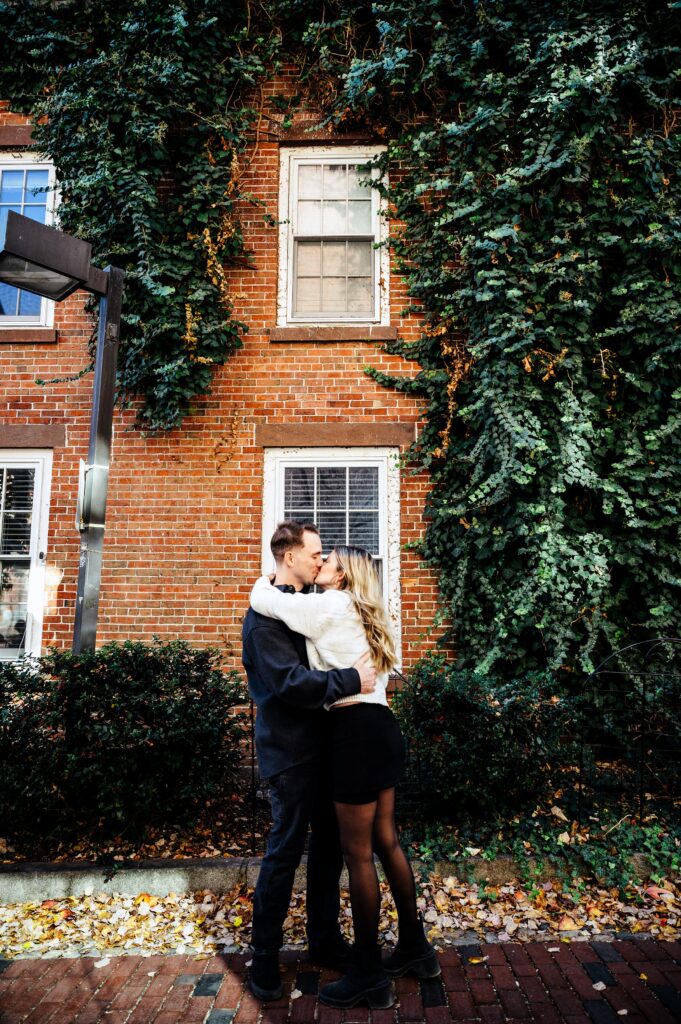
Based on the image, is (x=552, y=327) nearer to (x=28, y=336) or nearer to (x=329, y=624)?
(x=329, y=624)

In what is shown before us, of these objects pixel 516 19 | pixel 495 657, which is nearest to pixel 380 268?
pixel 516 19

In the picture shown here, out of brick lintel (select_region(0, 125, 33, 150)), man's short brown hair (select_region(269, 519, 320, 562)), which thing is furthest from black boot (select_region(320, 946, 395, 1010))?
brick lintel (select_region(0, 125, 33, 150))

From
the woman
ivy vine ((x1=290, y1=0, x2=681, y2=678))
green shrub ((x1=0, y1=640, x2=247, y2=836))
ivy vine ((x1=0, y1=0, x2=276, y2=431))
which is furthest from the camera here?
ivy vine ((x1=0, y1=0, x2=276, y2=431))

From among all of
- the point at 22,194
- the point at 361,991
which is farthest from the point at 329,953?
the point at 22,194

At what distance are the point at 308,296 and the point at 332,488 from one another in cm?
223

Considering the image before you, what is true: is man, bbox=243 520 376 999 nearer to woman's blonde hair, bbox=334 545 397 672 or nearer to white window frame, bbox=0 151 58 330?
woman's blonde hair, bbox=334 545 397 672

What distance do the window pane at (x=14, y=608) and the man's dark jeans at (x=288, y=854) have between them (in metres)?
5.12

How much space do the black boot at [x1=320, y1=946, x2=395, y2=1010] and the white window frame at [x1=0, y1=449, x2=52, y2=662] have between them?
521 centimetres

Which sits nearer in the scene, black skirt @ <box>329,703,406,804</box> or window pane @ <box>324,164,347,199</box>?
black skirt @ <box>329,703,406,804</box>

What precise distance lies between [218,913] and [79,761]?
1.23 metres

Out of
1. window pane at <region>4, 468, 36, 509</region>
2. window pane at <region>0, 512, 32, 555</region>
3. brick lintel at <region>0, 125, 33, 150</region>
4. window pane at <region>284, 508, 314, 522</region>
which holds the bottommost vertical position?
window pane at <region>0, 512, 32, 555</region>

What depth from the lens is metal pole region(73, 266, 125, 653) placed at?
4.64 metres

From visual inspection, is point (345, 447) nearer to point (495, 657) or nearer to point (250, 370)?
point (250, 370)

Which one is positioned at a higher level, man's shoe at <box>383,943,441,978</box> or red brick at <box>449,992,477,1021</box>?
man's shoe at <box>383,943,441,978</box>
